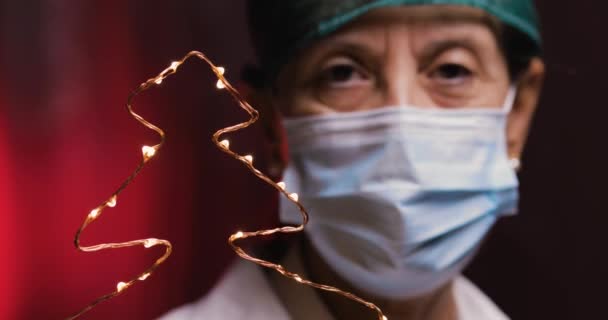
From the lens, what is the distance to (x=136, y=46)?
44.2 inches

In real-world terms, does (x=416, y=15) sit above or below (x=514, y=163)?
above

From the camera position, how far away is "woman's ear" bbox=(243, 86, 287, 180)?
47.0 inches

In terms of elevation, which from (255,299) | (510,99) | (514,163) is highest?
(510,99)

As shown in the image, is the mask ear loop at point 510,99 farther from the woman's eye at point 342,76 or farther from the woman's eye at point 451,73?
the woman's eye at point 342,76

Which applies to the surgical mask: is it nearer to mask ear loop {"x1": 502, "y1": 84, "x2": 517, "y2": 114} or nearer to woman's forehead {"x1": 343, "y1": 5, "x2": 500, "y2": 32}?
mask ear loop {"x1": 502, "y1": 84, "x2": 517, "y2": 114}

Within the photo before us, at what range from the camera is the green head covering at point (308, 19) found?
1.05m

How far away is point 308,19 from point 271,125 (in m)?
0.20

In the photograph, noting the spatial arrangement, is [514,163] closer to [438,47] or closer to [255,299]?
[438,47]

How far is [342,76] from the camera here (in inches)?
43.8

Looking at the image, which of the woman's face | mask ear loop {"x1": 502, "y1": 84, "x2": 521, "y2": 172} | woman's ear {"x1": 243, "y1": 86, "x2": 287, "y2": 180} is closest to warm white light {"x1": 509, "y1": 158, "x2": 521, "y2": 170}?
mask ear loop {"x1": 502, "y1": 84, "x2": 521, "y2": 172}

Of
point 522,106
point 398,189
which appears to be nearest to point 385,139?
point 398,189

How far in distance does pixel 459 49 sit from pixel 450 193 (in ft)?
0.70

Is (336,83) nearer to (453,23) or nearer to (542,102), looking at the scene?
(453,23)

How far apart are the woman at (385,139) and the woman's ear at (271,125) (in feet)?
0.07
